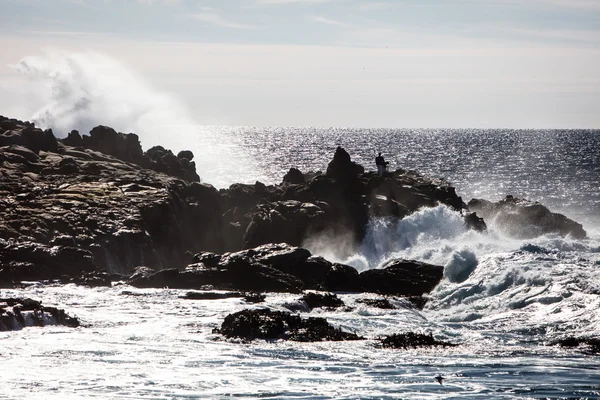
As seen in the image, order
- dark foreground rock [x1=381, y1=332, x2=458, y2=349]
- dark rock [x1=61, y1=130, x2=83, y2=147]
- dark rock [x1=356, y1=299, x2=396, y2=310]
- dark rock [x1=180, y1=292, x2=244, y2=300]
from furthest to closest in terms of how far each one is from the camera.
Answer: dark rock [x1=61, y1=130, x2=83, y2=147] < dark rock [x1=180, y1=292, x2=244, y2=300] < dark rock [x1=356, y1=299, x2=396, y2=310] < dark foreground rock [x1=381, y1=332, x2=458, y2=349]

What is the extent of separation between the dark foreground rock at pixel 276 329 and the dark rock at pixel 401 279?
38.9ft

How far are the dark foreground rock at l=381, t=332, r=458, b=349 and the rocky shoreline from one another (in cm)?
310

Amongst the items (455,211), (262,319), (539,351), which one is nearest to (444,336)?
(539,351)

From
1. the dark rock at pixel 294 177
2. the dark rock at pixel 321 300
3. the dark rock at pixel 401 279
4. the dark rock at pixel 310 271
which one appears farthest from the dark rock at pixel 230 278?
the dark rock at pixel 294 177

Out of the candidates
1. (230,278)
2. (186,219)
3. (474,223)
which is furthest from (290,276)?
(474,223)

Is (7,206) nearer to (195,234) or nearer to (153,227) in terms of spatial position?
(153,227)

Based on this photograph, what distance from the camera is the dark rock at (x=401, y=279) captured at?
51469 mm

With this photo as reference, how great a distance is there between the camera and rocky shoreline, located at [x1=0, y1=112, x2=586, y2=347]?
5231 cm

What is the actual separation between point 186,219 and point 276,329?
1229 inches

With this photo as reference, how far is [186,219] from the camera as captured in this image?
68.7 metres

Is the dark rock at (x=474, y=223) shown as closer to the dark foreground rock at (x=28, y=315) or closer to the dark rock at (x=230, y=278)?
the dark rock at (x=230, y=278)

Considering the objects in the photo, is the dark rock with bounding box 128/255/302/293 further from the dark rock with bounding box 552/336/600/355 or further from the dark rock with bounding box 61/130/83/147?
the dark rock with bounding box 61/130/83/147

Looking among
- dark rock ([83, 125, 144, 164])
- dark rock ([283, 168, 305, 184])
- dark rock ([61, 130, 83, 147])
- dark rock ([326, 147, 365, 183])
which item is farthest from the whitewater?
dark rock ([61, 130, 83, 147])

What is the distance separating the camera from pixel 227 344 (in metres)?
A: 37.1
